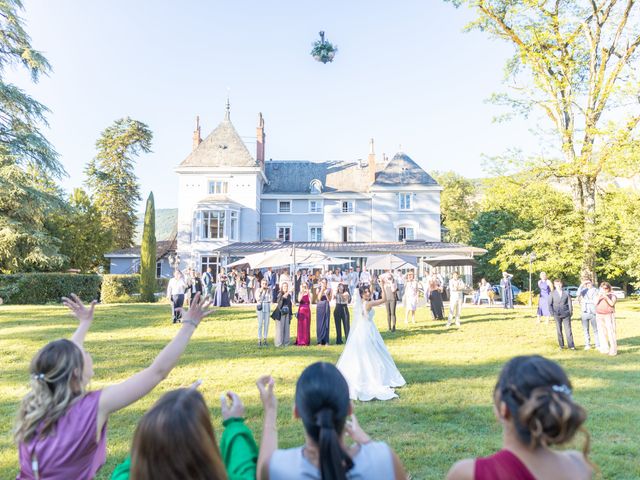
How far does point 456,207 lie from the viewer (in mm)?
58469

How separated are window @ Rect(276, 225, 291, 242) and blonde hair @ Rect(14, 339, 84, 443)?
135 feet

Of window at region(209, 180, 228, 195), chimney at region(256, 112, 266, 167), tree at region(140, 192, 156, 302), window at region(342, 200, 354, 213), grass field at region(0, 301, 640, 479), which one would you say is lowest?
grass field at region(0, 301, 640, 479)

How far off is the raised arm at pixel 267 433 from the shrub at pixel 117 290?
2878 centimetres

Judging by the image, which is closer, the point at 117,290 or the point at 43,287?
the point at 43,287

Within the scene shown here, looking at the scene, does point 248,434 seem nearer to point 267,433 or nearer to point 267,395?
point 267,433

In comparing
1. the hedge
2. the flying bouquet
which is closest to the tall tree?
the hedge

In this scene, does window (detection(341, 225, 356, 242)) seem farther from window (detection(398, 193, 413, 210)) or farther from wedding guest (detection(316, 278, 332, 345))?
wedding guest (detection(316, 278, 332, 345))

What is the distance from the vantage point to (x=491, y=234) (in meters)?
48.4

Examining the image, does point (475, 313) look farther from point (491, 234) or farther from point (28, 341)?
point (491, 234)

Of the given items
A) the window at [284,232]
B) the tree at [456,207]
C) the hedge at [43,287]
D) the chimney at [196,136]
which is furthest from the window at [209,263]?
the tree at [456,207]

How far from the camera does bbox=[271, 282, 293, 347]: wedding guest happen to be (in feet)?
44.1

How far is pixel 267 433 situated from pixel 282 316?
11.5 metres

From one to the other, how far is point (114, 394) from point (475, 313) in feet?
70.5

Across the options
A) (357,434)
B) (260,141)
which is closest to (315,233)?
(260,141)
